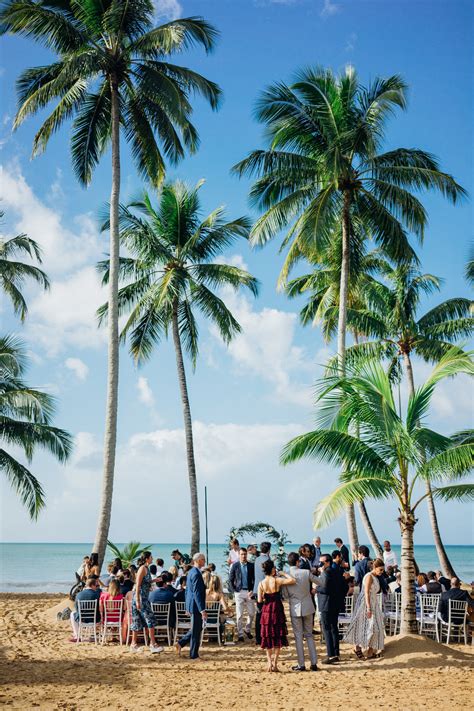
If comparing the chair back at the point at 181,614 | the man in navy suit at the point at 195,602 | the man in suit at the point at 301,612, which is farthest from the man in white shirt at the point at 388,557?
the man in navy suit at the point at 195,602

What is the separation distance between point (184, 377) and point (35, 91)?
10.5 metres

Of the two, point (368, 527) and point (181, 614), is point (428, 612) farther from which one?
point (368, 527)

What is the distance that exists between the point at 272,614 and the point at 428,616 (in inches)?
188

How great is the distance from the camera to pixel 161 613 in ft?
46.2

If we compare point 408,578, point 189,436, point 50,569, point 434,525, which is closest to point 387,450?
point 408,578

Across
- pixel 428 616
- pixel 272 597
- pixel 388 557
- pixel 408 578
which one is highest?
pixel 388 557

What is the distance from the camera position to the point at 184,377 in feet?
86.2

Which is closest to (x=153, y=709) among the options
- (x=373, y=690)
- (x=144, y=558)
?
(x=373, y=690)

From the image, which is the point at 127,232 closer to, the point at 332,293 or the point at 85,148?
the point at 85,148

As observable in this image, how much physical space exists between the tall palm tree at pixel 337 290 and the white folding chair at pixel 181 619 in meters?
11.1

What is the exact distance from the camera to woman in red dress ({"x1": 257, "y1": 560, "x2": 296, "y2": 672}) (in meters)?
11.6

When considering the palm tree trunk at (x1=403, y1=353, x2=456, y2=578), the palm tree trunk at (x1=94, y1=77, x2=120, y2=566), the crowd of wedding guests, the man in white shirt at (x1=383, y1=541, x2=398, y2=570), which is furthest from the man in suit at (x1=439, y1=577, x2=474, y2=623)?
the palm tree trunk at (x1=403, y1=353, x2=456, y2=578)

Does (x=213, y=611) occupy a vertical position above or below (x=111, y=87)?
below

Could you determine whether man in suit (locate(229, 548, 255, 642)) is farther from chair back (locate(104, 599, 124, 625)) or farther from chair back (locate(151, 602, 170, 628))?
chair back (locate(104, 599, 124, 625))
